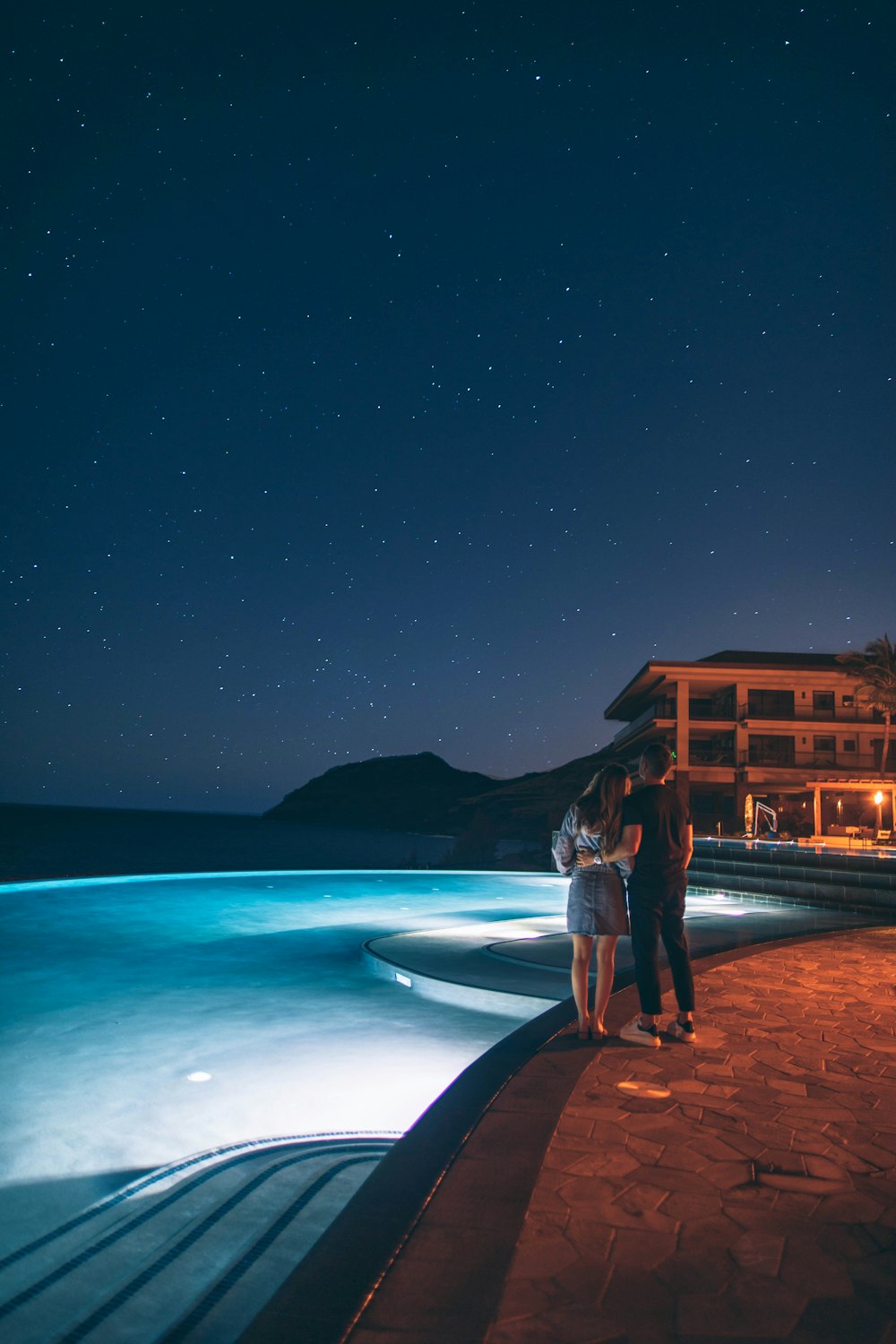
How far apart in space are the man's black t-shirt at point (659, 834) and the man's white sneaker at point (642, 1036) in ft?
2.80

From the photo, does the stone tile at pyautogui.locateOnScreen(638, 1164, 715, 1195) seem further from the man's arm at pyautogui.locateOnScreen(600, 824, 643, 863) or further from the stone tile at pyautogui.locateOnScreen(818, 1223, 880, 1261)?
→ the man's arm at pyautogui.locateOnScreen(600, 824, 643, 863)

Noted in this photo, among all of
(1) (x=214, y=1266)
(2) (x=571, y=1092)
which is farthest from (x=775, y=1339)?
(1) (x=214, y=1266)

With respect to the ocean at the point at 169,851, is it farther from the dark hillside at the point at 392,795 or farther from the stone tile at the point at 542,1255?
the dark hillside at the point at 392,795

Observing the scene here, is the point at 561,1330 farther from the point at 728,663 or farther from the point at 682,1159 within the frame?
the point at 728,663

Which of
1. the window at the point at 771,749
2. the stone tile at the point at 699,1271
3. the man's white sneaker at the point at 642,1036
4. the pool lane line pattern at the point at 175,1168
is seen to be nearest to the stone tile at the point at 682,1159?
the stone tile at the point at 699,1271

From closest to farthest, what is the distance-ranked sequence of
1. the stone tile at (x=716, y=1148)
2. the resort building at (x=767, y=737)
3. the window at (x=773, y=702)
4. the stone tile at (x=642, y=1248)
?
the stone tile at (x=642, y=1248) → the stone tile at (x=716, y=1148) → the resort building at (x=767, y=737) → the window at (x=773, y=702)

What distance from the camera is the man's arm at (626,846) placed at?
14.3 feet

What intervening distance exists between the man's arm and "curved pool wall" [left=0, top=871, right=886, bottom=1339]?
Answer: 1.17 meters

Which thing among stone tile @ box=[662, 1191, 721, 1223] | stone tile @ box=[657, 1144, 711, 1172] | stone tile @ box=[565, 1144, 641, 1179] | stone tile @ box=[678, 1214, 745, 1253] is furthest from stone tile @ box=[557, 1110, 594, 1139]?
stone tile @ box=[678, 1214, 745, 1253]

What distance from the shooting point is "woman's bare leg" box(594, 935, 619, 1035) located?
438 centimetres

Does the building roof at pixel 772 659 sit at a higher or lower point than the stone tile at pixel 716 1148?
higher

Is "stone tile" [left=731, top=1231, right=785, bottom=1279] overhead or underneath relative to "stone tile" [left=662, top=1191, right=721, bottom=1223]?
overhead

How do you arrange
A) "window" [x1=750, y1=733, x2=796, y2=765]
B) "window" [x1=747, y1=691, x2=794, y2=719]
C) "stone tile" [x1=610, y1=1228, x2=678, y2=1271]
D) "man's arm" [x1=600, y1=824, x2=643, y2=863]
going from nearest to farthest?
"stone tile" [x1=610, y1=1228, x2=678, y2=1271] → "man's arm" [x1=600, y1=824, x2=643, y2=863] → "window" [x1=750, y1=733, x2=796, y2=765] → "window" [x1=747, y1=691, x2=794, y2=719]

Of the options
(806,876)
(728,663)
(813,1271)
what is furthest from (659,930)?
(728,663)
